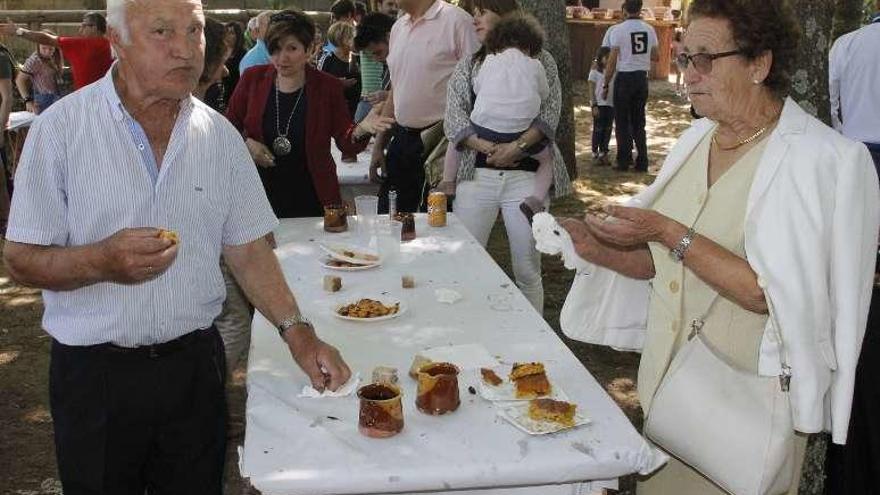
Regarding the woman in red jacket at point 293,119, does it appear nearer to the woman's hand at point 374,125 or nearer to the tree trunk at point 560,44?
the woman's hand at point 374,125

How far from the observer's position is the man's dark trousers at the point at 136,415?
2.07m

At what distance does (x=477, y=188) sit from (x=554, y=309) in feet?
5.34

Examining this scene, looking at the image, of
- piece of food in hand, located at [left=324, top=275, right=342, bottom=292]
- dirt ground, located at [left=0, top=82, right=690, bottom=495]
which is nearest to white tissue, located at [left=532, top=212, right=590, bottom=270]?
dirt ground, located at [left=0, top=82, right=690, bottom=495]

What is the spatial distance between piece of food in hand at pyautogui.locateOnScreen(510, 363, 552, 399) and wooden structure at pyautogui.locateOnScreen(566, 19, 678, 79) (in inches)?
605

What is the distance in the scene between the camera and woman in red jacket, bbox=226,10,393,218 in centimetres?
410

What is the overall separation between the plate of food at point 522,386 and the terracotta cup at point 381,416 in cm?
29

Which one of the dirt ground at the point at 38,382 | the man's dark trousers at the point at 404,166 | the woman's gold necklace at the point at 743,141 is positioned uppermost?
the woman's gold necklace at the point at 743,141

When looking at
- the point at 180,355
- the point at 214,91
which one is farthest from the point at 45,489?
the point at 214,91

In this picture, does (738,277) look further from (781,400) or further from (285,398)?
(285,398)

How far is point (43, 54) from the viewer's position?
29.8 ft

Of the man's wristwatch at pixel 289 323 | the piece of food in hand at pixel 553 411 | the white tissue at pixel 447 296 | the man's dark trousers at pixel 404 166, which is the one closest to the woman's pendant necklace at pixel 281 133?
the man's dark trousers at pixel 404 166

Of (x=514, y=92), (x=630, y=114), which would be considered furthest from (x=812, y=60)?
(x=630, y=114)

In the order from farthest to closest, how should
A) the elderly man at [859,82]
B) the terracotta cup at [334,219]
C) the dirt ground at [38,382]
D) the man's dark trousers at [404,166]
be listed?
the elderly man at [859,82]
the man's dark trousers at [404,166]
the terracotta cup at [334,219]
the dirt ground at [38,382]

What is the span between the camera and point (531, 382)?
2273mm
